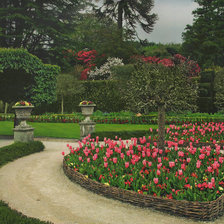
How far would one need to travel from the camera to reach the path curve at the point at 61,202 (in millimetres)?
3805

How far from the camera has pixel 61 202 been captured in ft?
14.7

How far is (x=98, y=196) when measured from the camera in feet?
15.7

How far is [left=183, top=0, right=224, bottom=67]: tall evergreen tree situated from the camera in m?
29.5

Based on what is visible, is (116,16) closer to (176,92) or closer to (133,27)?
(133,27)

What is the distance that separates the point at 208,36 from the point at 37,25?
19.4 metres

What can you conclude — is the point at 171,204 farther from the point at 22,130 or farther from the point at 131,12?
the point at 131,12

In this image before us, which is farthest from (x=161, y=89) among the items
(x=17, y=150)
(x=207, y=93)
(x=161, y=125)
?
(x=207, y=93)

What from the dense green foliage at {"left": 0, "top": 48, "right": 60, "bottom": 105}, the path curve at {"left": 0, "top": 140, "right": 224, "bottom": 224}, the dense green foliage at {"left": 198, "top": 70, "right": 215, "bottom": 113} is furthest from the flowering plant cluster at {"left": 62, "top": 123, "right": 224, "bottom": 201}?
the dense green foliage at {"left": 198, "top": 70, "right": 215, "bottom": 113}

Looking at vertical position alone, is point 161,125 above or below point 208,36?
below

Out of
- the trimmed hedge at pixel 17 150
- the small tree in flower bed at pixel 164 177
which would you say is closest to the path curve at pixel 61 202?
the small tree in flower bed at pixel 164 177

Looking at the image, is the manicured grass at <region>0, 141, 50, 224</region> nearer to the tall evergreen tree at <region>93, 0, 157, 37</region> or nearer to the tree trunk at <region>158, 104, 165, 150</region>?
the tree trunk at <region>158, 104, 165, 150</region>

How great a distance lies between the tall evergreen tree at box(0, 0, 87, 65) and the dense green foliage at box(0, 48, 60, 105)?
16.4 m

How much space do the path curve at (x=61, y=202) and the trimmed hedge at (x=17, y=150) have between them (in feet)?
3.22

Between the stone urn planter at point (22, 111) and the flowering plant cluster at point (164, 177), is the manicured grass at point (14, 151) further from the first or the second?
the flowering plant cluster at point (164, 177)
